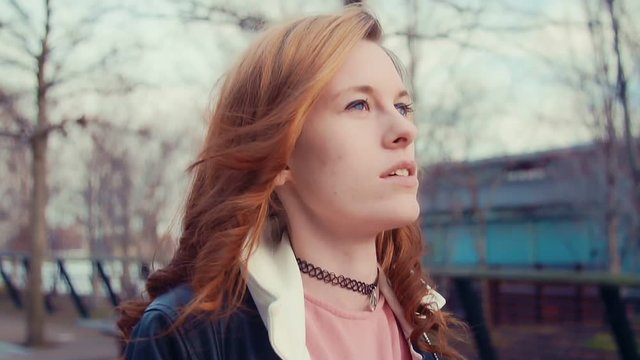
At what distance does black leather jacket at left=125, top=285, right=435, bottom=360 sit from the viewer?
1.16 m

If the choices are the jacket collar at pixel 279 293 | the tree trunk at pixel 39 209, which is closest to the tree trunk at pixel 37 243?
the tree trunk at pixel 39 209

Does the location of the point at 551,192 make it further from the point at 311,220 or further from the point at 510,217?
the point at 311,220

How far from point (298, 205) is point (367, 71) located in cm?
29

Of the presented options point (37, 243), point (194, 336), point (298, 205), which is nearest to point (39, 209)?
point (37, 243)

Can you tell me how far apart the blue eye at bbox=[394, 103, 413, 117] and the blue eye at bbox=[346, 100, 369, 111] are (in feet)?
0.30

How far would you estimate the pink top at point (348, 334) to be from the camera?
1288mm

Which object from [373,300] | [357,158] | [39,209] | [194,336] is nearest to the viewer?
[194,336]

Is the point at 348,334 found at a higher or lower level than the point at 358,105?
lower

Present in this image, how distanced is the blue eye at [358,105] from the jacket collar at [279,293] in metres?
0.28

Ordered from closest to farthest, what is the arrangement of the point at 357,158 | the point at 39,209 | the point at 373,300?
1. the point at 357,158
2. the point at 373,300
3. the point at 39,209

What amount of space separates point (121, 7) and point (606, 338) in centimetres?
419

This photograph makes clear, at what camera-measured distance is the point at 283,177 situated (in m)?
1.35

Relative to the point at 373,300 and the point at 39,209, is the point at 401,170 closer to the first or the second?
the point at 373,300

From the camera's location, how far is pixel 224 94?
142cm
